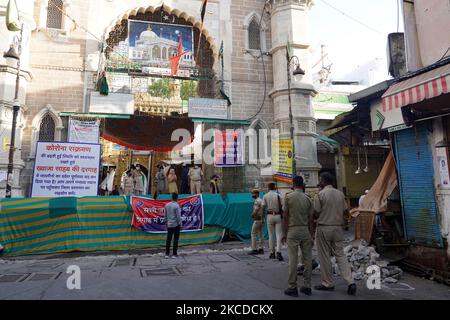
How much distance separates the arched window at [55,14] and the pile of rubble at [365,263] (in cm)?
1373

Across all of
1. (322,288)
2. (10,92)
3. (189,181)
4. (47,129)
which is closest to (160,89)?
(189,181)

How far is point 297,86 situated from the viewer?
14172 mm

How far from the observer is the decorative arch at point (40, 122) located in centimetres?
1238

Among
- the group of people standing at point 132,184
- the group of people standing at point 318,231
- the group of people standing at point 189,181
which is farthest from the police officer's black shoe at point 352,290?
Result: the group of people standing at point 132,184

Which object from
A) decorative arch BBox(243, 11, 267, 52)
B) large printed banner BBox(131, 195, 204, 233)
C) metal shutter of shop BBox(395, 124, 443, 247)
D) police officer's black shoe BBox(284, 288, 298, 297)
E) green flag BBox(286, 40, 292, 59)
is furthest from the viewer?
decorative arch BBox(243, 11, 267, 52)

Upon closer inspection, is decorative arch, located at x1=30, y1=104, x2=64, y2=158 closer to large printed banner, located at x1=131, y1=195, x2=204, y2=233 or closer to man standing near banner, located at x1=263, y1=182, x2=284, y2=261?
large printed banner, located at x1=131, y1=195, x2=204, y2=233

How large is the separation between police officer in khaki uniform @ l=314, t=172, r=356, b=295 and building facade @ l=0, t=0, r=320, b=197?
834 cm

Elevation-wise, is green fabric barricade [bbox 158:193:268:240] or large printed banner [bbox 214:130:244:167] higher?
large printed banner [bbox 214:130:244:167]

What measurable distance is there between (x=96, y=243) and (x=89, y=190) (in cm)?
200

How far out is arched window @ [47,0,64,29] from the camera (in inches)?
527

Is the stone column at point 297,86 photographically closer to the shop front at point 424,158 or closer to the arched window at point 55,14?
the shop front at point 424,158

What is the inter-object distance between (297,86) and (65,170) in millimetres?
9790

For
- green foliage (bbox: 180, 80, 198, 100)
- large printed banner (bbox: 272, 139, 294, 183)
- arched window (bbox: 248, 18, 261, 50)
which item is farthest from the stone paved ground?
arched window (bbox: 248, 18, 261, 50)
